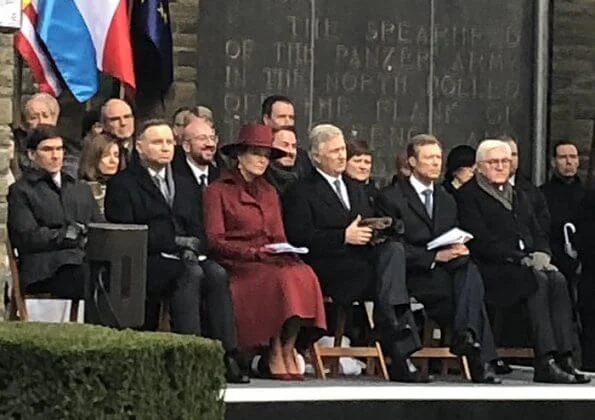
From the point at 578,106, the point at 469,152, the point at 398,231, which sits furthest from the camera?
the point at 578,106

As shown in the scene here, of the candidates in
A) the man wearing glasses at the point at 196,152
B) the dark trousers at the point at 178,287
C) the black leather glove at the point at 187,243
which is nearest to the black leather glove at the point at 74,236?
the dark trousers at the point at 178,287

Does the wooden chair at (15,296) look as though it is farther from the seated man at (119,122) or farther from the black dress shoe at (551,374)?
the black dress shoe at (551,374)

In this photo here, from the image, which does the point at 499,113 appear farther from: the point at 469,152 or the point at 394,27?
the point at 469,152

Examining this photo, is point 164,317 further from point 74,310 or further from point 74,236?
point 74,236

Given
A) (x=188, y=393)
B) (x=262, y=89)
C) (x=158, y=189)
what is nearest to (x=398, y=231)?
(x=158, y=189)

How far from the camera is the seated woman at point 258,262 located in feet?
32.8

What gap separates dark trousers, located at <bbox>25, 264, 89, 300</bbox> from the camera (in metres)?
9.75

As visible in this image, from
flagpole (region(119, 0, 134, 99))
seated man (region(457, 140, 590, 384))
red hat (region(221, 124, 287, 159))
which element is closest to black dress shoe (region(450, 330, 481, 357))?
seated man (region(457, 140, 590, 384))

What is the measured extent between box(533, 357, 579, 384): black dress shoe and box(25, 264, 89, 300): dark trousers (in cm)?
303

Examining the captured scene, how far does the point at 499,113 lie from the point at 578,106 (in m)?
0.70

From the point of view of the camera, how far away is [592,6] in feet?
48.8

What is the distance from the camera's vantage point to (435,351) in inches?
430

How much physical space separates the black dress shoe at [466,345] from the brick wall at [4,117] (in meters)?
2.91

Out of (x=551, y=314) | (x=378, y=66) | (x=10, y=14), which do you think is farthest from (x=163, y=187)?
(x=378, y=66)
